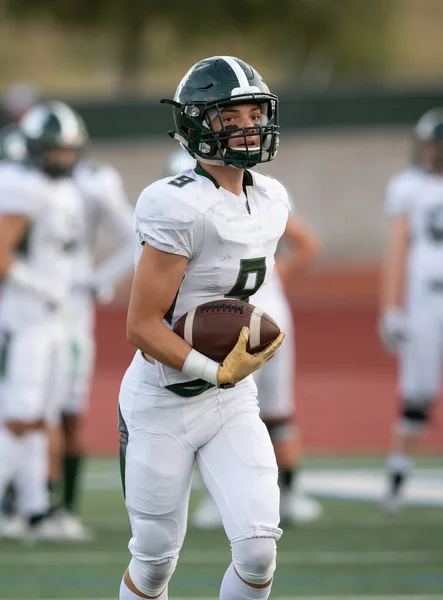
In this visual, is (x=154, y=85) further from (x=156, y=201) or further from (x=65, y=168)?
(x=156, y=201)

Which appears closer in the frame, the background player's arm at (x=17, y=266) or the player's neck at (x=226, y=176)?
the player's neck at (x=226, y=176)

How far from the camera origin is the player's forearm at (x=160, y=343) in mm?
3982

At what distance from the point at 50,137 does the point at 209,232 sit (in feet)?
9.27

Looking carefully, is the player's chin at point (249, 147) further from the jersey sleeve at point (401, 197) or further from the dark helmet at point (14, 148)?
the jersey sleeve at point (401, 197)

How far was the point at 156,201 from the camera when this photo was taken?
3.99 metres

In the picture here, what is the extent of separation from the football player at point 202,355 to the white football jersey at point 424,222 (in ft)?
10.6

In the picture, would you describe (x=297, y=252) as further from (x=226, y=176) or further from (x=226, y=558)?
(x=226, y=176)

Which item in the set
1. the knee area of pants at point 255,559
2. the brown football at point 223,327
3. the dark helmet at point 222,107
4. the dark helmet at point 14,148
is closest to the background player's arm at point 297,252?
the dark helmet at point 14,148

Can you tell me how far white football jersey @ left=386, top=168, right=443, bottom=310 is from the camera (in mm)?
7375

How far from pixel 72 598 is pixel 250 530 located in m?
1.75

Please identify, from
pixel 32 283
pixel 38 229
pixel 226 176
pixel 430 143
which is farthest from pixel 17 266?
pixel 226 176

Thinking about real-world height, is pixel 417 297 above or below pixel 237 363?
below

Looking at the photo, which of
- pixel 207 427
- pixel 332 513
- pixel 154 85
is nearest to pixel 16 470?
pixel 332 513

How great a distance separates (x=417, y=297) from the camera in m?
7.47
